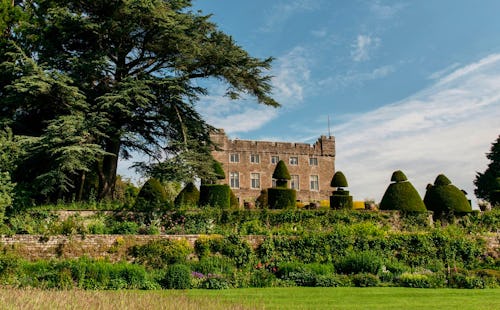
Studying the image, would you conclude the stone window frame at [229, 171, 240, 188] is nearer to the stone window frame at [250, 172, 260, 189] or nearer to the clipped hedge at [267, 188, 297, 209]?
the stone window frame at [250, 172, 260, 189]

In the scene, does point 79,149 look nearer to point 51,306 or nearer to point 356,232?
point 356,232

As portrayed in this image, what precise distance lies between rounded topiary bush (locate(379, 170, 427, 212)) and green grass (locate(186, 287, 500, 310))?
9218 millimetres

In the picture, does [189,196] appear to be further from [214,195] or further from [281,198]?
[281,198]

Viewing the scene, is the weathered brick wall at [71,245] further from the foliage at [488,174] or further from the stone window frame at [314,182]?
the foliage at [488,174]

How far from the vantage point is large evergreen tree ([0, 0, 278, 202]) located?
18859 millimetres

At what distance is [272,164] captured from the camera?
135 feet

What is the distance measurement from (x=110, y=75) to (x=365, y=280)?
14.6m

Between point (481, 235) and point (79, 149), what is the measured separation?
51.5 ft

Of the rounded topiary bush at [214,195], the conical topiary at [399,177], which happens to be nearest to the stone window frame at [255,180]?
the conical topiary at [399,177]

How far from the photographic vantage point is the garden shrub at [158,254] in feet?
49.4

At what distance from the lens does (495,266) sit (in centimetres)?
1686

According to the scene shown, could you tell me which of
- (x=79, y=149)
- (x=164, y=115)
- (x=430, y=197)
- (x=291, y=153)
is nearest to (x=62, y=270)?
(x=79, y=149)

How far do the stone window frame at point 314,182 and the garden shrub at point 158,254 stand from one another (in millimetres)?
27599

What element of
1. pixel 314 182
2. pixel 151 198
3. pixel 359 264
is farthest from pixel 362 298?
pixel 314 182
